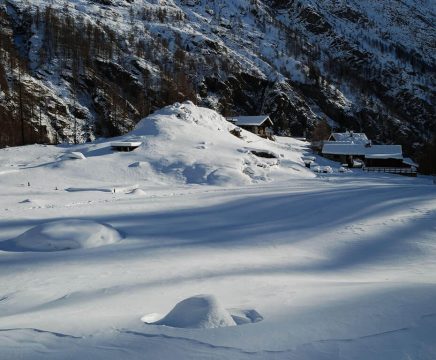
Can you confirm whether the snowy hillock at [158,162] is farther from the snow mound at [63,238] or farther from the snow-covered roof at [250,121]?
the snow-covered roof at [250,121]

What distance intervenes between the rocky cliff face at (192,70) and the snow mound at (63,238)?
140ft

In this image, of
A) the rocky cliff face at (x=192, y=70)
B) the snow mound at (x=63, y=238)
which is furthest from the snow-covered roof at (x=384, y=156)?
the snow mound at (x=63, y=238)

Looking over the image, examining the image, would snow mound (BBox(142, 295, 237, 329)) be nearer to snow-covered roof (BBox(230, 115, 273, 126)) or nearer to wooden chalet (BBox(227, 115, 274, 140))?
wooden chalet (BBox(227, 115, 274, 140))

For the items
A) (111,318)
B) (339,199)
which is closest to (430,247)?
(339,199)

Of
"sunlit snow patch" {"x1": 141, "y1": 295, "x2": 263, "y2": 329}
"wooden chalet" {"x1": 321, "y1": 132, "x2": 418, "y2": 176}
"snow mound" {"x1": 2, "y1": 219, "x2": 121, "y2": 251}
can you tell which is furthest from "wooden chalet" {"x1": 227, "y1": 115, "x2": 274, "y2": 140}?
"sunlit snow patch" {"x1": 141, "y1": 295, "x2": 263, "y2": 329}

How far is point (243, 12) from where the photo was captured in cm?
14038

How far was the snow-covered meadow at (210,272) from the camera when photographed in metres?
4.32

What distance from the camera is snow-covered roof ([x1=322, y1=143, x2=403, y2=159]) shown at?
54.2 m

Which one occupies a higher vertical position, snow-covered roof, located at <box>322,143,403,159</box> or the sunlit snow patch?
snow-covered roof, located at <box>322,143,403,159</box>

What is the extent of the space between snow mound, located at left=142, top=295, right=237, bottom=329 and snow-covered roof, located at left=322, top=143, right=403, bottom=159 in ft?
176

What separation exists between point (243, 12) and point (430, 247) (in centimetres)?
14274

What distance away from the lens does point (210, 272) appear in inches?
378

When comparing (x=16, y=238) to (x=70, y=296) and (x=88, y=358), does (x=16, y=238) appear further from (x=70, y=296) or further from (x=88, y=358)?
(x=88, y=358)

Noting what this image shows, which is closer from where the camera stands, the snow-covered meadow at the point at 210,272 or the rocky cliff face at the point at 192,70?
the snow-covered meadow at the point at 210,272
